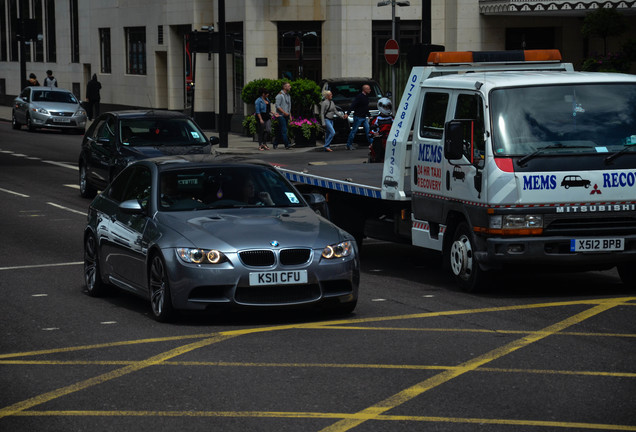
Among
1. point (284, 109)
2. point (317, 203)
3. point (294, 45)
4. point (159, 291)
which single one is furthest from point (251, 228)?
point (294, 45)

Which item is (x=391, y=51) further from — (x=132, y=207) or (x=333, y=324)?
(x=333, y=324)

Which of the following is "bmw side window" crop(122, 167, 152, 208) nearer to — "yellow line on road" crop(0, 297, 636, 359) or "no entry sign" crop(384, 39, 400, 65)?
"yellow line on road" crop(0, 297, 636, 359)

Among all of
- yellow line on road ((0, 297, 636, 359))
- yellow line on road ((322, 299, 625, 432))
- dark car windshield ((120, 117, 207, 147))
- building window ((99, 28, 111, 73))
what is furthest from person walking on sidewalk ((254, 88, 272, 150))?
yellow line on road ((322, 299, 625, 432))

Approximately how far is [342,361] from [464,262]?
3774mm

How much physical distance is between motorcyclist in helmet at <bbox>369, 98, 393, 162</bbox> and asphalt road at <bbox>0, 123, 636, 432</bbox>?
11843 millimetres

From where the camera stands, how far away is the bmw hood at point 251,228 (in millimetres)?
10602

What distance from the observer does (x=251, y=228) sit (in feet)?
35.7

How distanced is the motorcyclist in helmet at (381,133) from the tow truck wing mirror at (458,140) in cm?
1278

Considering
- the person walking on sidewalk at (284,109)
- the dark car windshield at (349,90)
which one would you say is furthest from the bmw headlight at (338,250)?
the dark car windshield at (349,90)

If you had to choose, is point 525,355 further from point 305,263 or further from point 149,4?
point 149,4

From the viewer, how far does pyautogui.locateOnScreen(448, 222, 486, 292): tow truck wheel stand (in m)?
12.5

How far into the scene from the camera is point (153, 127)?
21609 mm

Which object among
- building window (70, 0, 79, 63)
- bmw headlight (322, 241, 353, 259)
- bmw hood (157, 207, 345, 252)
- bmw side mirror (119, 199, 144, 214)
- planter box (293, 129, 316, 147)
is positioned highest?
building window (70, 0, 79, 63)

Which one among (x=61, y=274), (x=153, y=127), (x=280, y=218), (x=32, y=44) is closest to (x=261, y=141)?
(x=153, y=127)
